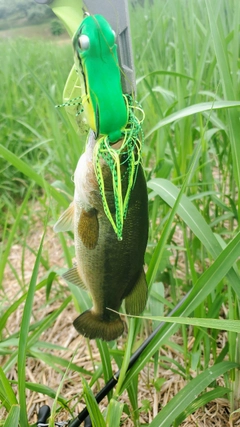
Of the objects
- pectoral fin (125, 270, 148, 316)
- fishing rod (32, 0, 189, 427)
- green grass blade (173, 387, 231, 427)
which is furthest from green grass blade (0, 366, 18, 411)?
fishing rod (32, 0, 189, 427)

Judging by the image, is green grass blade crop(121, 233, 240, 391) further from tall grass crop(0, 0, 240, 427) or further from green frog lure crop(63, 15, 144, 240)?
green frog lure crop(63, 15, 144, 240)

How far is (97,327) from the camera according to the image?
0.68 meters

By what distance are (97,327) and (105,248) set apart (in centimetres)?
18

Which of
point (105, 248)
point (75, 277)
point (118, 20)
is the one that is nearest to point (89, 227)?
point (105, 248)

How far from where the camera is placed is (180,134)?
40.7 inches

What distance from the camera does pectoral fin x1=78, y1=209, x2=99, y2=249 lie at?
556 mm

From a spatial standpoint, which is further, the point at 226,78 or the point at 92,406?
the point at 226,78

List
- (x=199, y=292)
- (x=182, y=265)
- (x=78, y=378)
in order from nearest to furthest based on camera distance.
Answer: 1. (x=199, y=292)
2. (x=78, y=378)
3. (x=182, y=265)

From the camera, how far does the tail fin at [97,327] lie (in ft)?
2.22

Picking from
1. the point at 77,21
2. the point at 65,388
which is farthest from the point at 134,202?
the point at 65,388

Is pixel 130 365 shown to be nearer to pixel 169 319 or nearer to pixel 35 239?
pixel 169 319

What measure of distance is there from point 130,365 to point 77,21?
596mm

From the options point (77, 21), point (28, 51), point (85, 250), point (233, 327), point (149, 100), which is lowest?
point (233, 327)

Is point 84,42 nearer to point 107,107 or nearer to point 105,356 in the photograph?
point 107,107
